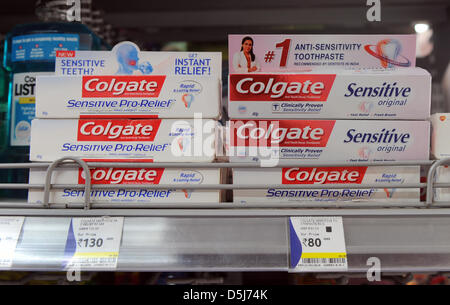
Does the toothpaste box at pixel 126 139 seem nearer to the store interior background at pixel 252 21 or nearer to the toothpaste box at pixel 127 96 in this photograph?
the toothpaste box at pixel 127 96

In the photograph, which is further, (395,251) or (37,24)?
(37,24)

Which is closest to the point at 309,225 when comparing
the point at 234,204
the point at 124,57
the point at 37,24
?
the point at 234,204

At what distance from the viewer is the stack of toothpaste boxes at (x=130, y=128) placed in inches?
30.7

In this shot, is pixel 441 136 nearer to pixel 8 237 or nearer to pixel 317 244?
pixel 317 244

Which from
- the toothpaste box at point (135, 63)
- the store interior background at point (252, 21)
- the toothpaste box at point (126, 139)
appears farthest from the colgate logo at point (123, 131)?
the store interior background at point (252, 21)

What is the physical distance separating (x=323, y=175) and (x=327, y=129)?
0.31 feet

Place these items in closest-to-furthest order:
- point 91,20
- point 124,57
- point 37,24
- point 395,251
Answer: point 395,251, point 124,57, point 37,24, point 91,20

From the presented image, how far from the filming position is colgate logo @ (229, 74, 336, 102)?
0.78 metres

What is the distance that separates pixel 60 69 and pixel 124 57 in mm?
141

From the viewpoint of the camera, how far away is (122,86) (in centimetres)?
79

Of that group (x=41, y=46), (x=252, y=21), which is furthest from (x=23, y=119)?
(x=252, y=21)

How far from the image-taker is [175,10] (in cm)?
143
